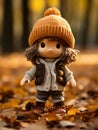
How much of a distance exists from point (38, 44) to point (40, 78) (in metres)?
0.38

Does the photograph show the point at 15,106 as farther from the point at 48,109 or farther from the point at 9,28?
the point at 9,28

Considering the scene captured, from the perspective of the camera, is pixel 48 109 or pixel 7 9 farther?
pixel 7 9

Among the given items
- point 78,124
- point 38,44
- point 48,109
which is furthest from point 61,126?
point 38,44

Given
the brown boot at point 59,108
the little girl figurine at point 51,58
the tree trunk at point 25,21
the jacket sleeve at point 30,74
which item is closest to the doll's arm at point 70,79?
the little girl figurine at point 51,58

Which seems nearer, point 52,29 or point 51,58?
point 52,29

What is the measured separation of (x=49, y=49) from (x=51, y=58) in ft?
0.38

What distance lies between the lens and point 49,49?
5199mm

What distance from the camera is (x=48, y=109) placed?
5289mm

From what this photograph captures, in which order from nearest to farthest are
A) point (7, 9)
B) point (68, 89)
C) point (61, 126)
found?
1. point (61, 126)
2. point (68, 89)
3. point (7, 9)

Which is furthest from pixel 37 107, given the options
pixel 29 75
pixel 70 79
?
pixel 70 79

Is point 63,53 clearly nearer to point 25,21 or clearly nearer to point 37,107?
point 37,107

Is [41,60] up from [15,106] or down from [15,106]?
up

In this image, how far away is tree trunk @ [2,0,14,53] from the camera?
23156 millimetres

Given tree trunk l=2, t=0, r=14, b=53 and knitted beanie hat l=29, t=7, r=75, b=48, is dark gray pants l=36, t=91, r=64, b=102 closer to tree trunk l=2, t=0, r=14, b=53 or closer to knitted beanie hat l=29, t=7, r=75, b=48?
knitted beanie hat l=29, t=7, r=75, b=48
